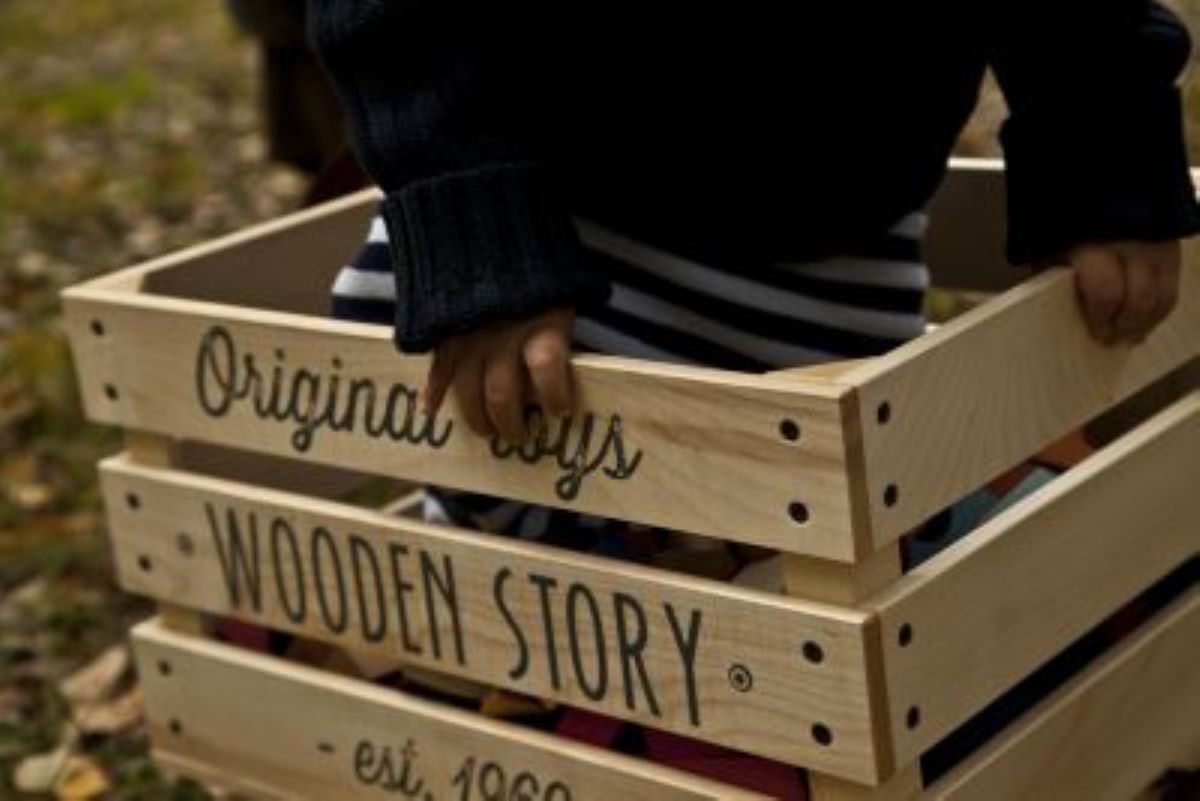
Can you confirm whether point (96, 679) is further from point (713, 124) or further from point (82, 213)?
point (82, 213)

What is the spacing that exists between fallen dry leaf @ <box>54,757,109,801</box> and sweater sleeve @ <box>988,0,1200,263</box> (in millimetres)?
1237

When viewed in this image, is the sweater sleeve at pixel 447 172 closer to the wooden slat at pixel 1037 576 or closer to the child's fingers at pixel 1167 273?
the wooden slat at pixel 1037 576

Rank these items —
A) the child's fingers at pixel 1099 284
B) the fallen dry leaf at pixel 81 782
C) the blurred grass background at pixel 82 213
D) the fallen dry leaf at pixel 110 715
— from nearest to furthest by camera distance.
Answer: the child's fingers at pixel 1099 284, the fallen dry leaf at pixel 81 782, the fallen dry leaf at pixel 110 715, the blurred grass background at pixel 82 213

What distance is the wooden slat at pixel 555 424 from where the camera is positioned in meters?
1.70

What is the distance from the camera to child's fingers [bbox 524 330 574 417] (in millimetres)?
1816

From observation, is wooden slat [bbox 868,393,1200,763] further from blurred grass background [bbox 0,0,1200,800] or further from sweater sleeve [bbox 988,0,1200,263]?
blurred grass background [bbox 0,0,1200,800]

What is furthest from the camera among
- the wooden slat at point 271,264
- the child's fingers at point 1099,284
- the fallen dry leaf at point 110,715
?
the fallen dry leaf at point 110,715

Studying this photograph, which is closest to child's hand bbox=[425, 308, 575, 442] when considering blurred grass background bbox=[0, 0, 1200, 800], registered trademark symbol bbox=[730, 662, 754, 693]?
registered trademark symbol bbox=[730, 662, 754, 693]

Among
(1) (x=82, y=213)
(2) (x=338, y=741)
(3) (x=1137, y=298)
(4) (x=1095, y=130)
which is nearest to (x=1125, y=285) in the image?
(3) (x=1137, y=298)

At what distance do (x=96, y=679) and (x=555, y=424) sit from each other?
1237 millimetres

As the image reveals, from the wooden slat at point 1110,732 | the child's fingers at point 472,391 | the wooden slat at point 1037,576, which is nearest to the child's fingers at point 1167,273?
the wooden slat at point 1037,576

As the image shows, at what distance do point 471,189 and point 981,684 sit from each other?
1.80ft

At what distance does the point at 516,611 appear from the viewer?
1.97m

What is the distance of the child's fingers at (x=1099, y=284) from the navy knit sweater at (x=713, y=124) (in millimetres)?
21
